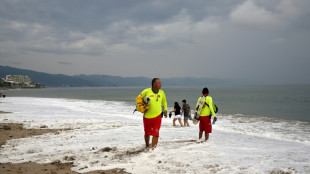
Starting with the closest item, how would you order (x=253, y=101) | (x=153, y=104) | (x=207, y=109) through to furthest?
1. (x=153, y=104)
2. (x=207, y=109)
3. (x=253, y=101)

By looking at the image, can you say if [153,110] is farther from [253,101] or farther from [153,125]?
[253,101]

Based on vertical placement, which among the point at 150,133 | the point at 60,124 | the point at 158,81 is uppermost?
the point at 158,81

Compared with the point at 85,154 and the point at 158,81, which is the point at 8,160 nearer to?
the point at 85,154

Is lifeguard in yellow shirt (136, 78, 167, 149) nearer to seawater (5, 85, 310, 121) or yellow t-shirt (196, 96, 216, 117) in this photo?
yellow t-shirt (196, 96, 216, 117)

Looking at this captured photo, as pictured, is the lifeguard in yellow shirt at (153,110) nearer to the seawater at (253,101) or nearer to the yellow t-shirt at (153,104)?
the yellow t-shirt at (153,104)

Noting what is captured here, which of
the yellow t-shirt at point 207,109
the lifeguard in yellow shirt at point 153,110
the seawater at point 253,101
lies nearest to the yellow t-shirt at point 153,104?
the lifeguard in yellow shirt at point 153,110

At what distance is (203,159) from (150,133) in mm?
1592

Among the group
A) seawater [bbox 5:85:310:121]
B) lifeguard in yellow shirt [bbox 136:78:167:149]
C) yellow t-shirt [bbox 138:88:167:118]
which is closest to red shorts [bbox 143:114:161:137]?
lifeguard in yellow shirt [bbox 136:78:167:149]

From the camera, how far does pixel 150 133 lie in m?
6.82

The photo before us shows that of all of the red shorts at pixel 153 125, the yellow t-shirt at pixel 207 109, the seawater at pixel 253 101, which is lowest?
the seawater at pixel 253 101

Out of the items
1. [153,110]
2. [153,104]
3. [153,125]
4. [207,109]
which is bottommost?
[153,125]

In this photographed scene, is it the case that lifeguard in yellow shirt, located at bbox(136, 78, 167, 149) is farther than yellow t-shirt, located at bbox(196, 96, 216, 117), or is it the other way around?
yellow t-shirt, located at bbox(196, 96, 216, 117)

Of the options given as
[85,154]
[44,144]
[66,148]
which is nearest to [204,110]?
[85,154]

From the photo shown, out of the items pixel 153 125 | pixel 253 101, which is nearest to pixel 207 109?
pixel 153 125
